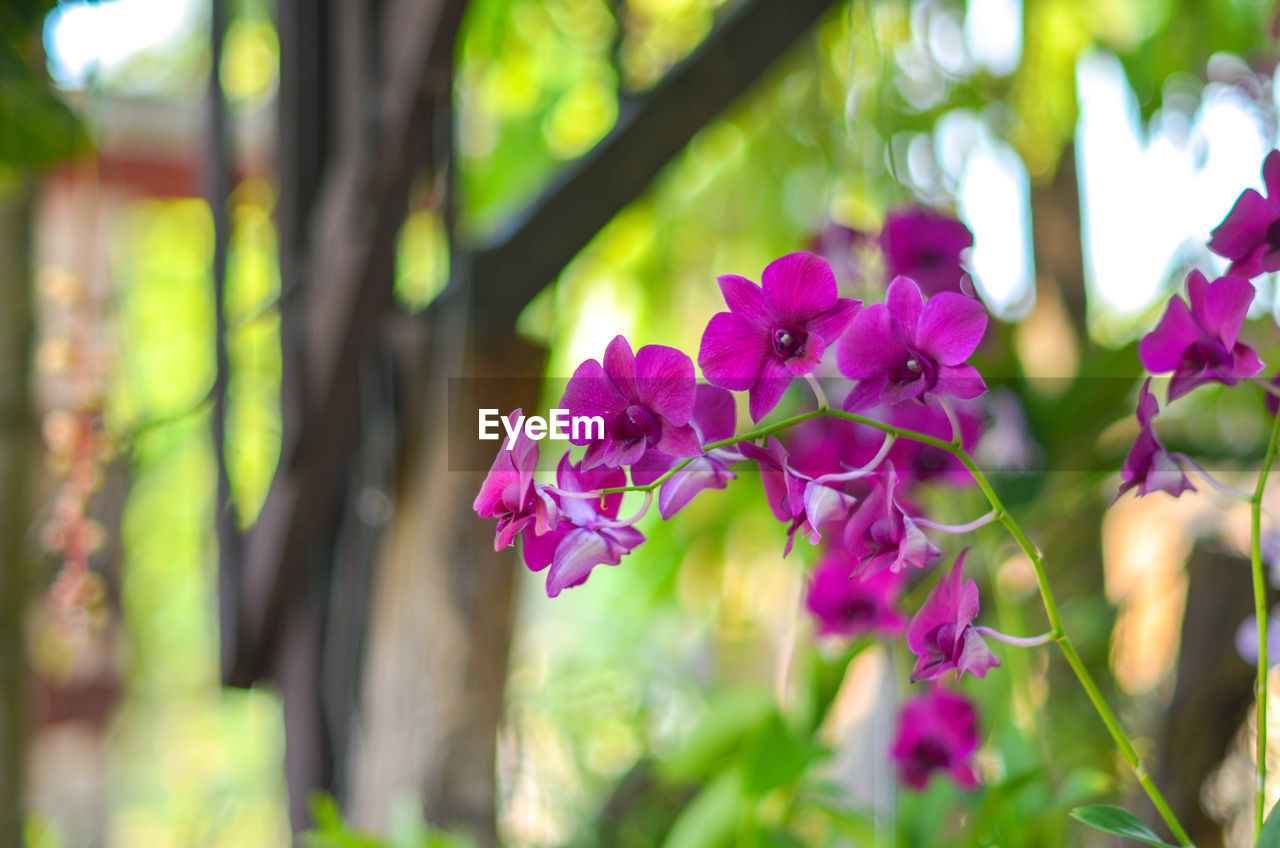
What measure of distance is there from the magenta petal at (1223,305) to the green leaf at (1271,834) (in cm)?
18

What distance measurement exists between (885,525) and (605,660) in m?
2.20

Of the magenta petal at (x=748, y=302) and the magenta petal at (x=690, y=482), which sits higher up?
the magenta petal at (x=748, y=302)

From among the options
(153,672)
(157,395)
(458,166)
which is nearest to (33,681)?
(458,166)

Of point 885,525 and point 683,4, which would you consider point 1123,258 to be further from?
point 885,525

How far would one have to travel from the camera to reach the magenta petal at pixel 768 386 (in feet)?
1.05

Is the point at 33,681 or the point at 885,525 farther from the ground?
the point at 885,525

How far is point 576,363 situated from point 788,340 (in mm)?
882

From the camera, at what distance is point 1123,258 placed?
126 cm

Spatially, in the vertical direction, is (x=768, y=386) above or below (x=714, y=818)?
above

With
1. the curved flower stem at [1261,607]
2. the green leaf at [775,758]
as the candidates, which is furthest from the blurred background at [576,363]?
the curved flower stem at [1261,607]

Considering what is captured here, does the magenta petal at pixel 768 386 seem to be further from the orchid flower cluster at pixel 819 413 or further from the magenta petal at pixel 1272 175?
the magenta petal at pixel 1272 175

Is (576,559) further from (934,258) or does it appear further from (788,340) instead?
(934,258)

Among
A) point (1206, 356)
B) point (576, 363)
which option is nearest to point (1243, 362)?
point (1206, 356)

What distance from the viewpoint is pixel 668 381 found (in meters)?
0.31
